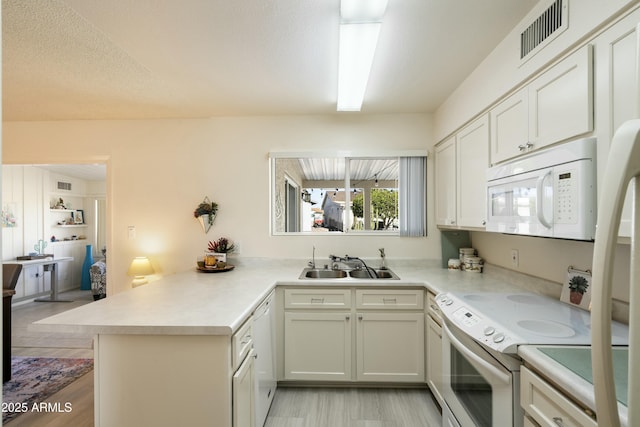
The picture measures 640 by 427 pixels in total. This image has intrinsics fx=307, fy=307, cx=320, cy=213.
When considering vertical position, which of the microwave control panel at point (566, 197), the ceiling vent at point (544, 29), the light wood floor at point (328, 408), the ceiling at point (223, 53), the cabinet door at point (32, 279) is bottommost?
the light wood floor at point (328, 408)

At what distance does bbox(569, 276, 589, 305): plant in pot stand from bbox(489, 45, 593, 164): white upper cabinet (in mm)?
775

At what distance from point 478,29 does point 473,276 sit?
1.80 metres

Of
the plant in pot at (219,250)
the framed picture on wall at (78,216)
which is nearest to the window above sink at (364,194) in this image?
the plant in pot at (219,250)

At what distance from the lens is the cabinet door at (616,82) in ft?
3.74

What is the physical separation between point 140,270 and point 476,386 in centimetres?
299

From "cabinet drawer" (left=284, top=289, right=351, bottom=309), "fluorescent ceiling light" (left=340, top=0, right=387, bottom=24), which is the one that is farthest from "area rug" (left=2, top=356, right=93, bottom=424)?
"fluorescent ceiling light" (left=340, top=0, right=387, bottom=24)

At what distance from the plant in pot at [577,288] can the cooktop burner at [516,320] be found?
53mm

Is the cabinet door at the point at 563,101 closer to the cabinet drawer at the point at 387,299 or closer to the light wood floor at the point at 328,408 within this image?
the cabinet drawer at the point at 387,299

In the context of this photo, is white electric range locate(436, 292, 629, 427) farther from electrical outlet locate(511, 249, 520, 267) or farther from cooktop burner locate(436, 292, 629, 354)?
electrical outlet locate(511, 249, 520, 267)

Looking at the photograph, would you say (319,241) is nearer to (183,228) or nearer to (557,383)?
(183,228)

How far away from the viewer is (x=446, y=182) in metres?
2.75

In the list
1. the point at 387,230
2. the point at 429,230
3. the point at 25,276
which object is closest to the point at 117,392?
the point at 387,230

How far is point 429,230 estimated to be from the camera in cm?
307

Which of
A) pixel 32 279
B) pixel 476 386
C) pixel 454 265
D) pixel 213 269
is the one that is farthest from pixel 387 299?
pixel 32 279
